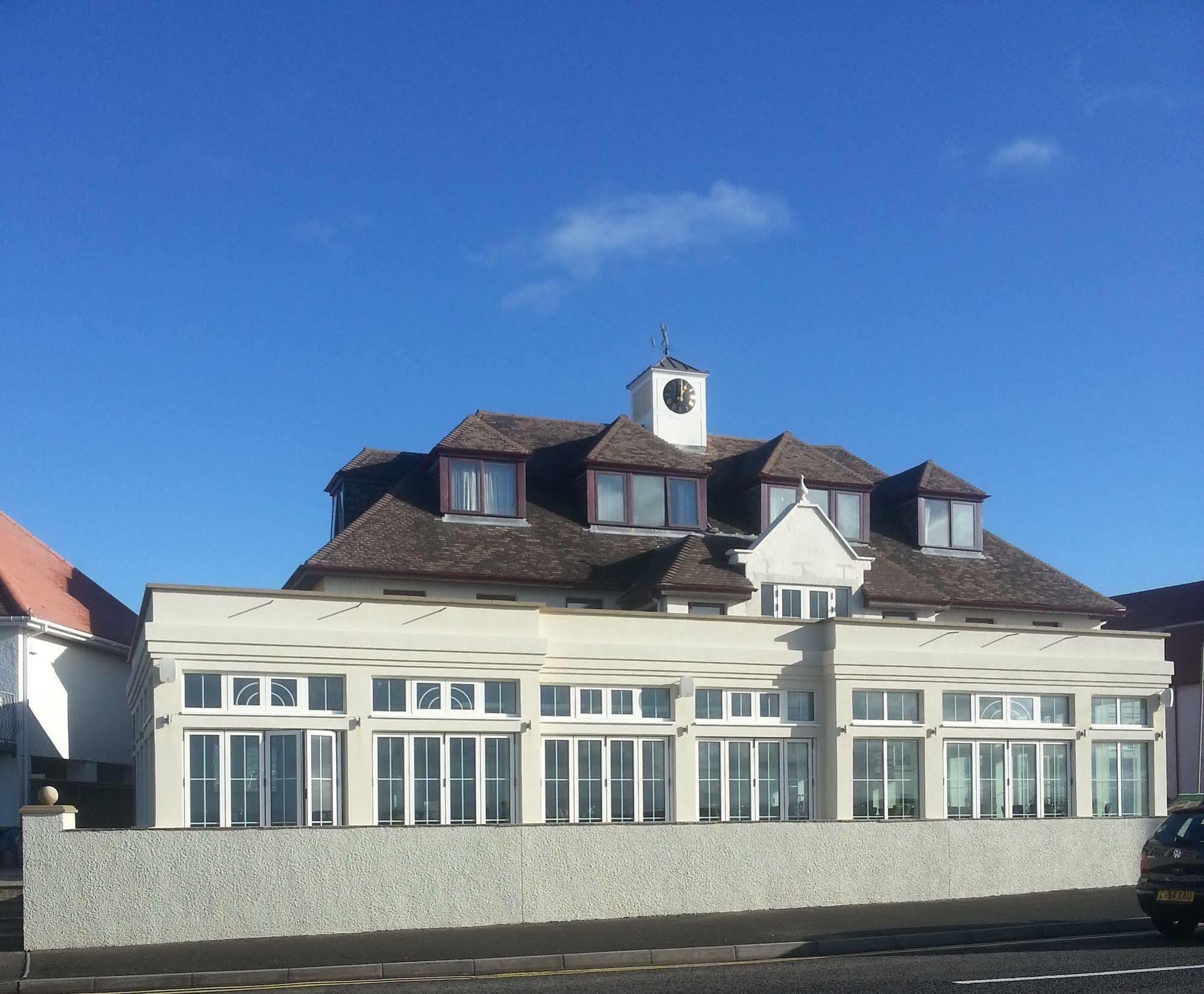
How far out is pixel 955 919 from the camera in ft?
62.8

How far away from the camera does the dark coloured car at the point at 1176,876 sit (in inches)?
653

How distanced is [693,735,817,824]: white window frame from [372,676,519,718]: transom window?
13.1ft

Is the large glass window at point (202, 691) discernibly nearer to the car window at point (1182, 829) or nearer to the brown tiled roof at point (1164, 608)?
the car window at point (1182, 829)

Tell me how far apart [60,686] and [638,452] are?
1534cm

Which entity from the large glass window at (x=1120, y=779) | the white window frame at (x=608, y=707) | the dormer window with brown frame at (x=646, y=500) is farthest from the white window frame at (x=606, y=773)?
the large glass window at (x=1120, y=779)

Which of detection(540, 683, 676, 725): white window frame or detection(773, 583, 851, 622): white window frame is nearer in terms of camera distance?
detection(540, 683, 676, 725): white window frame

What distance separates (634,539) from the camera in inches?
1254

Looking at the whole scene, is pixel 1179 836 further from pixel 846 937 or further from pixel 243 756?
pixel 243 756

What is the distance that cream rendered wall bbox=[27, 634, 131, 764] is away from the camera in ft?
109

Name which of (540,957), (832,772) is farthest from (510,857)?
(832,772)

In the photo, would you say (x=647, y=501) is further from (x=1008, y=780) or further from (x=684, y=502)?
(x=1008, y=780)

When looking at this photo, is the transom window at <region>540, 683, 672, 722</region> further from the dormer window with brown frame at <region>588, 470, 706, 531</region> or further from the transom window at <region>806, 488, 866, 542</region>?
the transom window at <region>806, 488, 866, 542</region>

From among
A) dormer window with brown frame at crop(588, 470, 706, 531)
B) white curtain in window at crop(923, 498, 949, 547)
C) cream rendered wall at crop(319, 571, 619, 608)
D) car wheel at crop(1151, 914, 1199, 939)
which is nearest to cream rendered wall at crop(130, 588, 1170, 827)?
cream rendered wall at crop(319, 571, 619, 608)

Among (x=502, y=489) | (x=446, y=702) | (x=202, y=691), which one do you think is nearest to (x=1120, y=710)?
(x=502, y=489)
